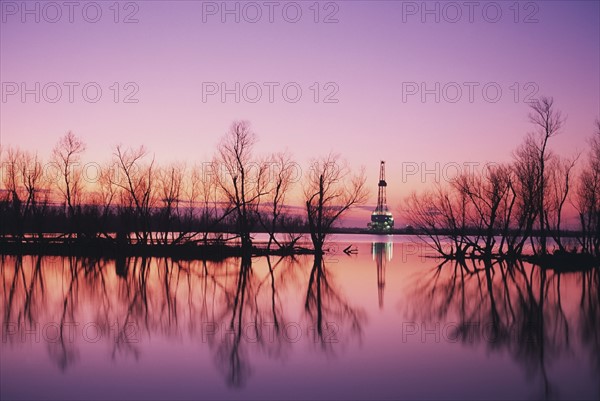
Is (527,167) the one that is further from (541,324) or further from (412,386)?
(412,386)

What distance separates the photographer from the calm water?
8.23m

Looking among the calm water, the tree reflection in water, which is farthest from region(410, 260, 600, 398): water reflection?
the tree reflection in water

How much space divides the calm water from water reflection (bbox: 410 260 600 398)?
0.16ft

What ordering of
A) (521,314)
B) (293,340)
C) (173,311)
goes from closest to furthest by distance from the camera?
(293,340), (173,311), (521,314)

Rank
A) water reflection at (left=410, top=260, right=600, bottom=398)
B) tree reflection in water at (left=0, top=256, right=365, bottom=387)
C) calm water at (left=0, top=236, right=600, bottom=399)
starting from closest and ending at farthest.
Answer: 1. calm water at (left=0, top=236, right=600, bottom=399)
2. water reflection at (left=410, top=260, right=600, bottom=398)
3. tree reflection in water at (left=0, top=256, right=365, bottom=387)

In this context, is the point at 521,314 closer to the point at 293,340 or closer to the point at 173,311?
the point at 293,340

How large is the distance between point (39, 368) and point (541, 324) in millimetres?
11128

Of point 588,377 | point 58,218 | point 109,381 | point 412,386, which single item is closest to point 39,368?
point 109,381

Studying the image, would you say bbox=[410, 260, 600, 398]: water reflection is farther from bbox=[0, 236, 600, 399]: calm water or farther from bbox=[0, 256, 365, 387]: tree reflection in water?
bbox=[0, 256, 365, 387]: tree reflection in water

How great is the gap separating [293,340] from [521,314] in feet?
24.0

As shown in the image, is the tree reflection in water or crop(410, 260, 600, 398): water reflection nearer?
crop(410, 260, 600, 398): water reflection

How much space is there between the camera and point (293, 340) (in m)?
11.5

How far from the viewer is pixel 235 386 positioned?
26.9ft

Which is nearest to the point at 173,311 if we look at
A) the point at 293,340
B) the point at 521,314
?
the point at 293,340
